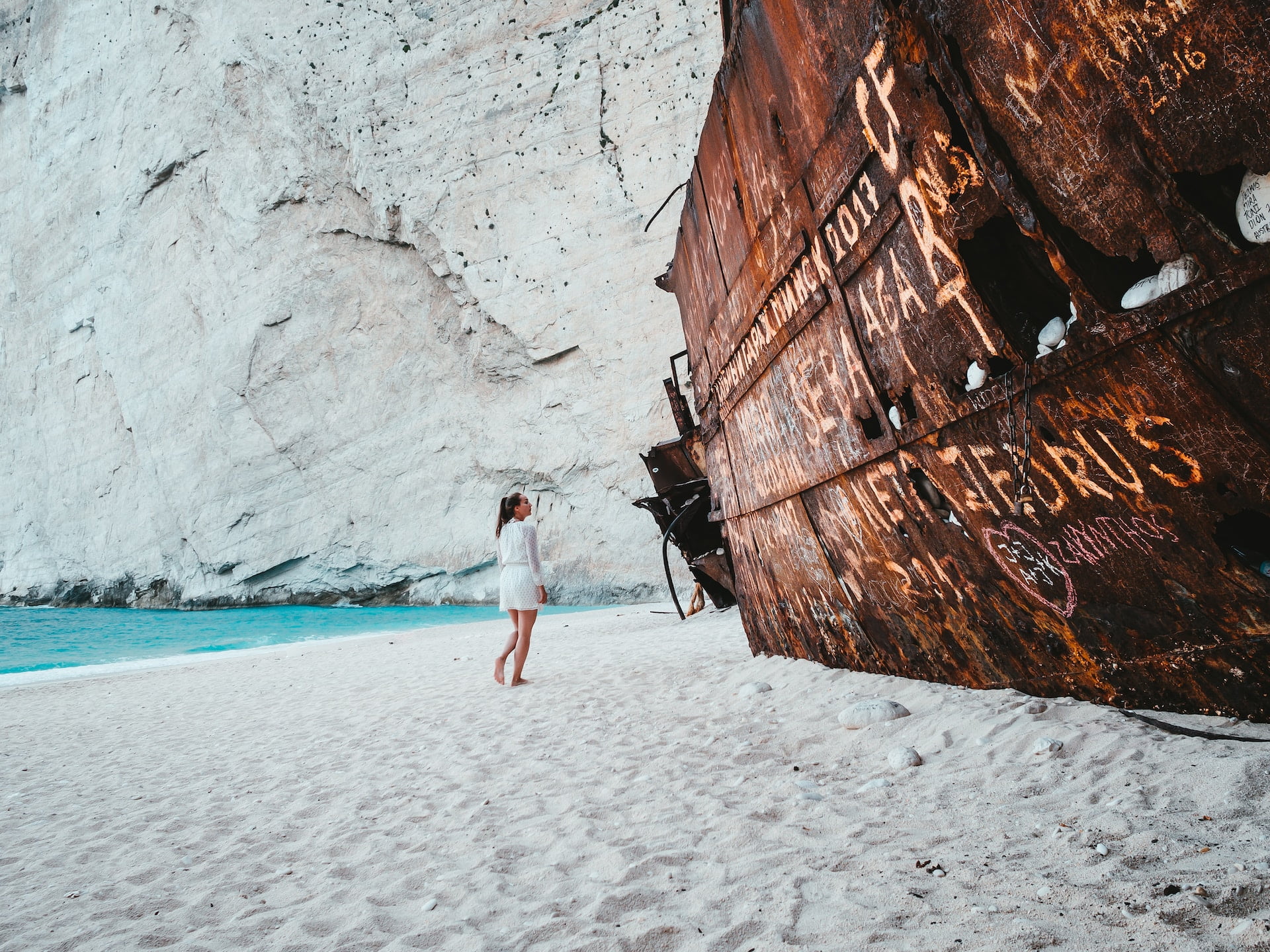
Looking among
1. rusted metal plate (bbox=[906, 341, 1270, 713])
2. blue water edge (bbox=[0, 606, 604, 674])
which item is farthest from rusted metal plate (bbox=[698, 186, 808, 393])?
blue water edge (bbox=[0, 606, 604, 674])

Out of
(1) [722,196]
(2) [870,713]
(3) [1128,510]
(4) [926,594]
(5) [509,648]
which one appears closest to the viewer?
(3) [1128,510]

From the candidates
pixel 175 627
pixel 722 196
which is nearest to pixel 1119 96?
pixel 722 196

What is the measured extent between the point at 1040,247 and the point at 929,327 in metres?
0.42

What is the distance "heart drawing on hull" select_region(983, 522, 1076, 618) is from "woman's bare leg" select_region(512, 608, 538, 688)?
10.7ft

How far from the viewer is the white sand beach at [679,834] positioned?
1.45 meters

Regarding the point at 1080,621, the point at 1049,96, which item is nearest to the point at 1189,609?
the point at 1080,621

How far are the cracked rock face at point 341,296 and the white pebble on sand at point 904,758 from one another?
1628cm

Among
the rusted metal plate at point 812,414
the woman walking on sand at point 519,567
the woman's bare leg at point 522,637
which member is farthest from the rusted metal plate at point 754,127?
the woman's bare leg at point 522,637

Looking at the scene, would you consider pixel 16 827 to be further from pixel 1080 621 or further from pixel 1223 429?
pixel 1223 429

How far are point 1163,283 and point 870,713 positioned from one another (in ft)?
6.20

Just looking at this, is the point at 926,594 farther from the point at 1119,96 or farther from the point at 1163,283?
the point at 1119,96

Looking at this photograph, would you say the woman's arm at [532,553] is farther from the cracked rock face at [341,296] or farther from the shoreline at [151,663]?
the cracked rock face at [341,296]

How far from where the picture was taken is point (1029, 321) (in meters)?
1.87

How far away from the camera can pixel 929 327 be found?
2.11m
